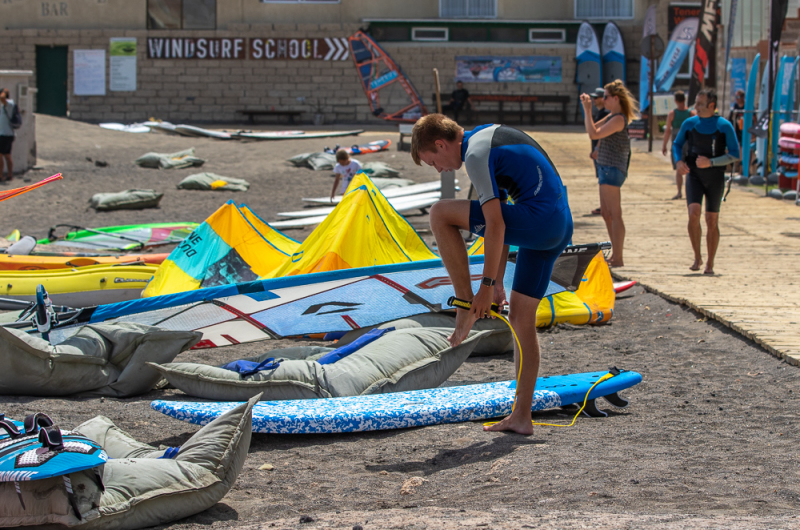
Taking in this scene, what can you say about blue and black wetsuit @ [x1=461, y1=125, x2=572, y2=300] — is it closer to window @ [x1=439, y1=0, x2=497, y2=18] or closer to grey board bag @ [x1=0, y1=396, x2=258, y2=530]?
grey board bag @ [x1=0, y1=396, x2=258, y2=530]

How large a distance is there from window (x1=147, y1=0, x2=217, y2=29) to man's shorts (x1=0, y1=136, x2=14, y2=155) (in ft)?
48.9

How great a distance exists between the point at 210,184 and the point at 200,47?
15.3 m

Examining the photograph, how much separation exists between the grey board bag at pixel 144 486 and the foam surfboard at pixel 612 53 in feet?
86.3

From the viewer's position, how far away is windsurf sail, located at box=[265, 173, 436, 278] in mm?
5785

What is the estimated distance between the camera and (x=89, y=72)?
28.5 meters

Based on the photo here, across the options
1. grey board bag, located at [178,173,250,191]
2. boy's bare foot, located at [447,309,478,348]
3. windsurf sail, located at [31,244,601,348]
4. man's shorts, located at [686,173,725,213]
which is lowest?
windsurf sail, located at [31,244,601,348]

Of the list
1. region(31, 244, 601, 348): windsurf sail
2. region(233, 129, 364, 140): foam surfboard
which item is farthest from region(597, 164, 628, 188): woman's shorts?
region(233, 129, 364, 140): foam surfboard

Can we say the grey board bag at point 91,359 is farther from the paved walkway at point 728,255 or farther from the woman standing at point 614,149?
the woman standing at point 614,149

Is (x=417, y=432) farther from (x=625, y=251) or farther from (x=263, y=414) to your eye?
(x=625, y=251)

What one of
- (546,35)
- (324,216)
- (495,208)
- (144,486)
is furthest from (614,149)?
(546,35)

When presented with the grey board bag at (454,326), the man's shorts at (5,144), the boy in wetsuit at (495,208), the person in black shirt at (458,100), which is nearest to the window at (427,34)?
the person in black shirt at (458,100)

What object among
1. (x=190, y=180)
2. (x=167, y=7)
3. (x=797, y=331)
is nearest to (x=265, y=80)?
(x=167, y=7)

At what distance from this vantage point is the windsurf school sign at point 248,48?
28078mm

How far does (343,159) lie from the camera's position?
40.3 ft
